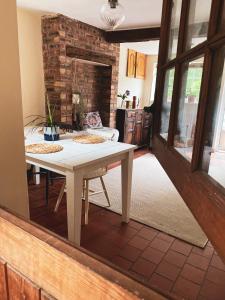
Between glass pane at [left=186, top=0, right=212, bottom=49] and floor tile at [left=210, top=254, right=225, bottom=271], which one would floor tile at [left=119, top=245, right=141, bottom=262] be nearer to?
floor tile at [left=210, top=254, right=225, bottom=271]

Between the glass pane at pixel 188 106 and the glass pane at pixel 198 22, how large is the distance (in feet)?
0.21

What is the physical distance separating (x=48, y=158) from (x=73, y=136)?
803 millimetres

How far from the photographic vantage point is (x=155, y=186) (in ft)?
11.3

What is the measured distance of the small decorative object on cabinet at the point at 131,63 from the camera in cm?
542

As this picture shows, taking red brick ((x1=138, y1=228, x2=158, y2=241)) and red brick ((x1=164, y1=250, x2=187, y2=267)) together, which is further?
red brick ((x1=138, y1=228, x2=158, y2=241))

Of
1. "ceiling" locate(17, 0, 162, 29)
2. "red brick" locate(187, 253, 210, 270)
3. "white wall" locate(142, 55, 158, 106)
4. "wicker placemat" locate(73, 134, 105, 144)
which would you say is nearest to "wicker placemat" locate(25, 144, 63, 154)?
"wicker placemat" locate(73, 134, 105, 144)

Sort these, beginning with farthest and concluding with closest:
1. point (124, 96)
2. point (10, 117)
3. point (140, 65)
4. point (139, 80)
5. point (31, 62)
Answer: point (139, 80)
point (140, 65)
point (124, 96)
point (31, 62)
point (10, 117)

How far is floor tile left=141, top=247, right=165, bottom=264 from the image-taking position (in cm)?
202

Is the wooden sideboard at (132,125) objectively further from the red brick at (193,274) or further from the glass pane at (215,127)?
the glass pane at (215,127)

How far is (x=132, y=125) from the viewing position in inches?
201

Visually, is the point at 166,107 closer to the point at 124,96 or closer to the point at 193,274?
the point at 193,274

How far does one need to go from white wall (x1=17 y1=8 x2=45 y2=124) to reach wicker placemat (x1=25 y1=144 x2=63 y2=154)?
58.7 inches

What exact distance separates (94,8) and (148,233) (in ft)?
9.24

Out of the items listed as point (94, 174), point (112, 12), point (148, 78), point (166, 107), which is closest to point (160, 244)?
point (94, 174)
